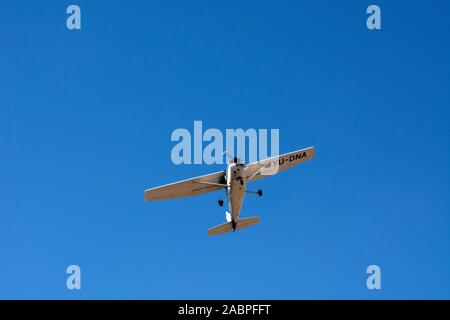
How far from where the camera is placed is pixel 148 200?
133ft

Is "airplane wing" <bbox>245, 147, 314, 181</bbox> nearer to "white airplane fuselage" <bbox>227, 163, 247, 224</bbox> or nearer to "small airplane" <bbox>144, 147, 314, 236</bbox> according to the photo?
"small airplane" <bbox>144, 147, 314, 236</bbox>

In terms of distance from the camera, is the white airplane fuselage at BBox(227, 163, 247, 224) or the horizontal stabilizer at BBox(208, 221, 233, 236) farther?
the horizontal stabilizer at BBox(208, 221, 233, 236)

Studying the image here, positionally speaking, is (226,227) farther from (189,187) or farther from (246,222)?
(189,187)

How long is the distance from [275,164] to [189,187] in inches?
243

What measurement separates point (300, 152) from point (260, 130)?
23.1ft

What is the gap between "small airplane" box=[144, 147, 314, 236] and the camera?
1547 inches

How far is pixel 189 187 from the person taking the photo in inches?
1626

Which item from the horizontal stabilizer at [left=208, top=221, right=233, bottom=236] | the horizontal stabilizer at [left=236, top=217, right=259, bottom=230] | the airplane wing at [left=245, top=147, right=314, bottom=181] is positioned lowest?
the horizontal stabilizer at [left=208, top=221, right=233, bottom=236]

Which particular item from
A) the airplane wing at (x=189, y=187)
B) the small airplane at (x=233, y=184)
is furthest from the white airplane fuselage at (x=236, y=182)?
the airplane wing at (x=189, y=187)

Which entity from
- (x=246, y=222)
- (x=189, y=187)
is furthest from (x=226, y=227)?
(x=189, y=187)

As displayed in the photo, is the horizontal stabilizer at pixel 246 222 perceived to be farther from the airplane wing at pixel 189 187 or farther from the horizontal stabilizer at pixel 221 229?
the airplane wing at pixel 189 187

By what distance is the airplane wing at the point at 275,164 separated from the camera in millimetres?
42281

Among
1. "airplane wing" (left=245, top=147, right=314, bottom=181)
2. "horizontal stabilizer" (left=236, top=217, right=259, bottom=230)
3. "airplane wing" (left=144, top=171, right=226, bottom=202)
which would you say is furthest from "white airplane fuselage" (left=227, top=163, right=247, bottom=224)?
"horizontal stabilizer" (left=236, top=217, right=259, bottom=230)
